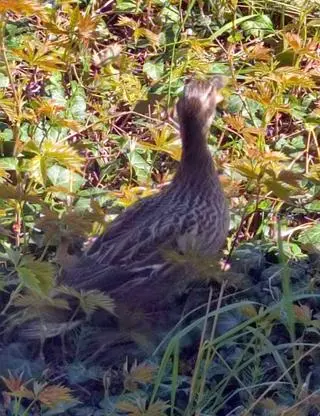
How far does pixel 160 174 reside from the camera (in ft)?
17.3

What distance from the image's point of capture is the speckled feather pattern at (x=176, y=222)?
4.09 m

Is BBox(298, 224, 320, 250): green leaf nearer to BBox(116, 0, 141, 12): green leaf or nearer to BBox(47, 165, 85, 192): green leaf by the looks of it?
BBox(47, 165, 85, 192): green leaf

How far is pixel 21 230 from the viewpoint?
183 inches

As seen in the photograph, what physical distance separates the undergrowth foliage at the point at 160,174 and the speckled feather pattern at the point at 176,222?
0.10 metres

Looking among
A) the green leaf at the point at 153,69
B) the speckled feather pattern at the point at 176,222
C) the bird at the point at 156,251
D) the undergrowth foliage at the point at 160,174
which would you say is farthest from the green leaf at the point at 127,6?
the bird at the point at 156,251

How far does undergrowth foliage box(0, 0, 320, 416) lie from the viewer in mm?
3629

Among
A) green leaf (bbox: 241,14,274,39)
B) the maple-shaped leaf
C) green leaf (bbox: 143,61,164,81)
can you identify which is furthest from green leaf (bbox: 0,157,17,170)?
green leaf (bbox: 241,14,274,39)

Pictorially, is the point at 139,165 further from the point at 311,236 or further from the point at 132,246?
the point at 132,246

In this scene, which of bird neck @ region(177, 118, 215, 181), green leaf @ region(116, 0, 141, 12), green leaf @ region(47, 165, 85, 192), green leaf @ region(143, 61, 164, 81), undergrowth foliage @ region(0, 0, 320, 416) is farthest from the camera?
green leaf @ region(116, 0, 141, 12)

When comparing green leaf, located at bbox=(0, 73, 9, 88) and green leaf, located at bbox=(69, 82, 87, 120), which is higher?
green leaf, located at bbox=(0, 73, 9, 88)

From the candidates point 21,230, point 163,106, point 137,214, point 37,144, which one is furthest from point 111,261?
point 163,106

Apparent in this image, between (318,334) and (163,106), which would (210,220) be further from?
(163,106)

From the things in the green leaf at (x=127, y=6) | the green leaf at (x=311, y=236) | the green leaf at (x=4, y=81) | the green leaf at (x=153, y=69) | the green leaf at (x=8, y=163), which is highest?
the green leaf at (x=127, y=6)

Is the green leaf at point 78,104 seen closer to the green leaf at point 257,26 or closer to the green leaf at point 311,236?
the green leaf at point 257,26
